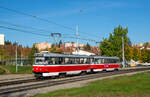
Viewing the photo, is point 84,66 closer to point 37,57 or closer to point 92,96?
point 37,57

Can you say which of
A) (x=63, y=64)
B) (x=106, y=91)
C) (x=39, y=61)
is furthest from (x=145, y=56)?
(x=106, y=91)

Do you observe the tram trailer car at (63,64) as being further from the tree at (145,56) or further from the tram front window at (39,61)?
the tree at (145,56)

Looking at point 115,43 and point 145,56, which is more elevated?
point 115,43

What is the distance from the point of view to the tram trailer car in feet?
78.4

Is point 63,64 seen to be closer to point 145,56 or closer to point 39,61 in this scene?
point 39,61

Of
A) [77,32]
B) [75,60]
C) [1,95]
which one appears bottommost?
[1,95]

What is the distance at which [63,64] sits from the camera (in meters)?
26.2

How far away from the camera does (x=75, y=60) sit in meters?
28.9

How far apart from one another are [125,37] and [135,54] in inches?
679

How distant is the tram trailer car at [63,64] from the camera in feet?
78.4

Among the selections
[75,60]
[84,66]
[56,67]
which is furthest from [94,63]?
[56,67]

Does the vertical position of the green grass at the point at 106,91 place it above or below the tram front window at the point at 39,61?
below

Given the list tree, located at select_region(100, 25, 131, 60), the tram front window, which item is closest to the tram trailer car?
the tram front window

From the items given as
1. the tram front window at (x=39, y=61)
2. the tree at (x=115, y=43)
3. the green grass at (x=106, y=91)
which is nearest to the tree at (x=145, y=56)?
the tree at (x=115, y=43)
